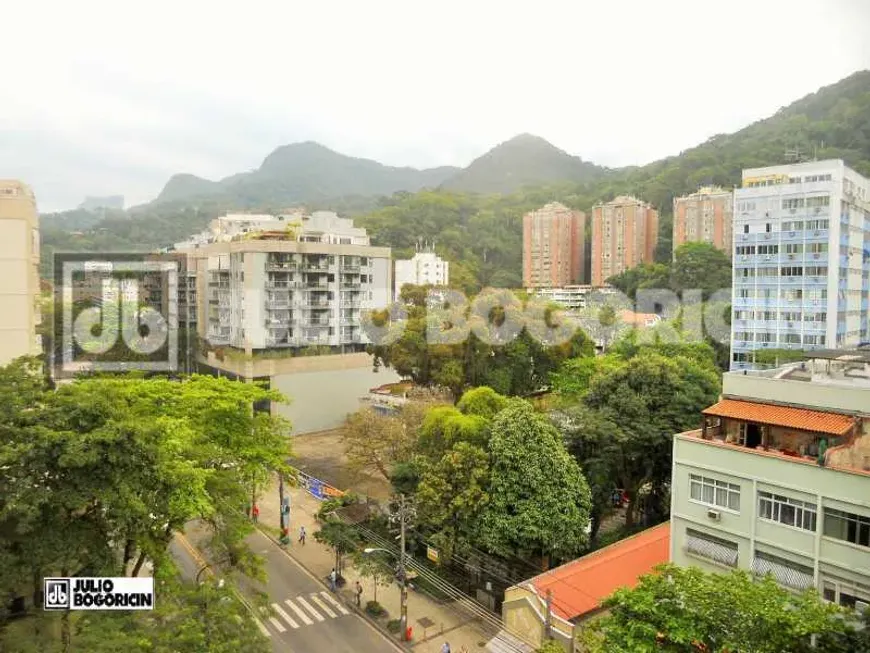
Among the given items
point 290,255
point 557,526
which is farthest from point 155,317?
point 557,526

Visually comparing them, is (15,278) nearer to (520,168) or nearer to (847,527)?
(847,527)

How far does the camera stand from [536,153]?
13462cm

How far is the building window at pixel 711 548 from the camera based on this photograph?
11.0m

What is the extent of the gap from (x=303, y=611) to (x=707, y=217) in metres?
62.0

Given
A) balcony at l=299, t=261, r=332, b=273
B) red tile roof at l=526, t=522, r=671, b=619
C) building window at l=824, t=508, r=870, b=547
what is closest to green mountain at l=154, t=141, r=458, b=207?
balcony at l=299, t=261, r=332, b=273

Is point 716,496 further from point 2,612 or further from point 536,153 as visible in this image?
point 536,153

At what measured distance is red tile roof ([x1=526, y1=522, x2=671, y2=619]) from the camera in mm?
12383

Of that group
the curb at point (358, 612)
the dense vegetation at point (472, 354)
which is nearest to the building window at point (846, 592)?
the curb at point (358, 612)

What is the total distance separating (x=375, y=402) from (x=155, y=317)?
48.3ft

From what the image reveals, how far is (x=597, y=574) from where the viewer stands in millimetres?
13461

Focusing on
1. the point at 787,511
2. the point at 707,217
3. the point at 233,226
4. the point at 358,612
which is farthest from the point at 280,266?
the point at 707,217

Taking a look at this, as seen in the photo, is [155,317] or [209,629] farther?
[155,317]


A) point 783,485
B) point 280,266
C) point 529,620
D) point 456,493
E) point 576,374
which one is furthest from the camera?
point 280,266
